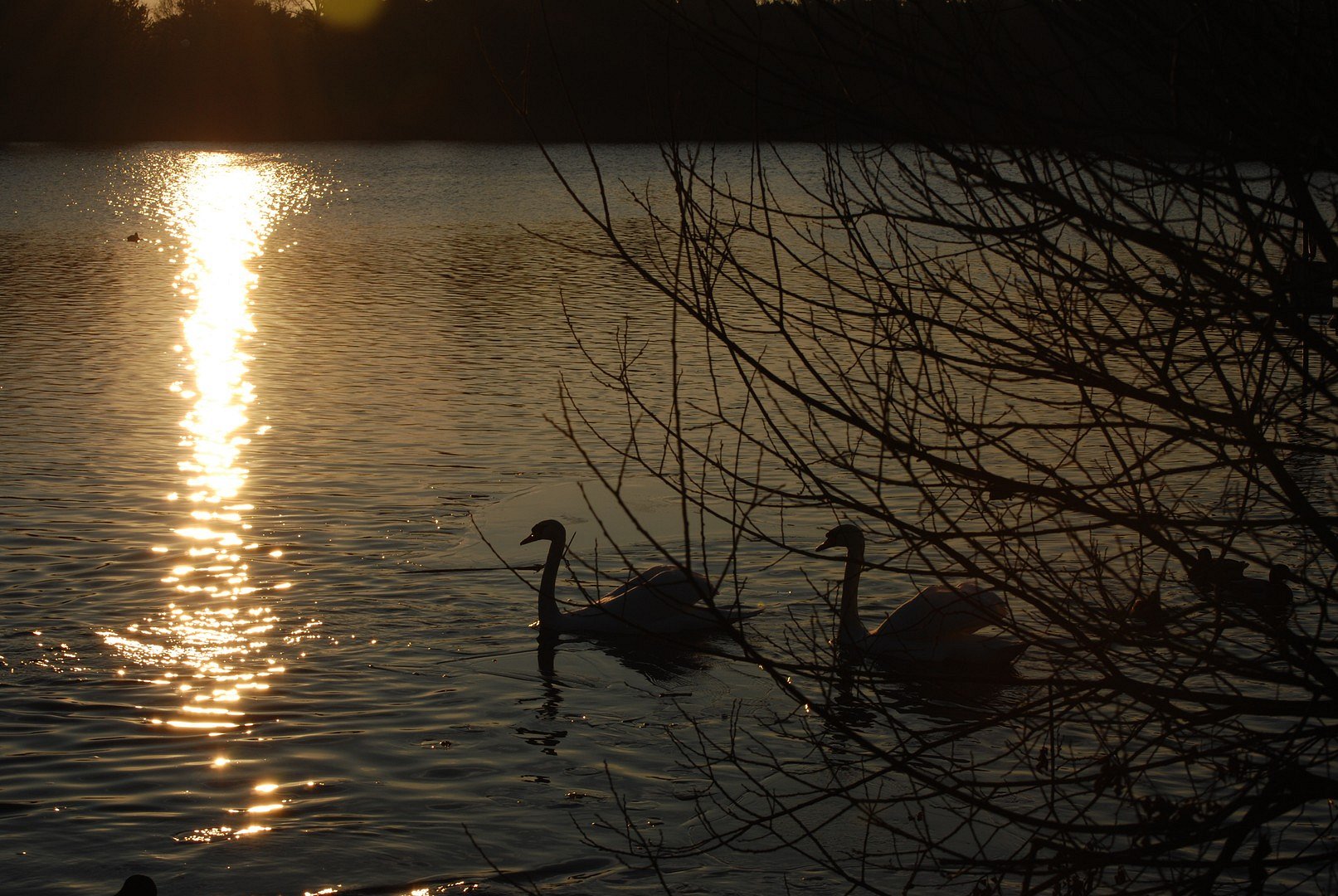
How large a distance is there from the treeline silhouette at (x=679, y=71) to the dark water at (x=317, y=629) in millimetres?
1586

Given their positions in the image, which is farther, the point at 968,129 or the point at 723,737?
the point at 723,737

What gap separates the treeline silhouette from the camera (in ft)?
10.7

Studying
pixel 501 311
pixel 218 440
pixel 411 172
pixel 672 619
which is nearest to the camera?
pixel 672 619

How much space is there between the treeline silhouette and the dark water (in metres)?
1.59

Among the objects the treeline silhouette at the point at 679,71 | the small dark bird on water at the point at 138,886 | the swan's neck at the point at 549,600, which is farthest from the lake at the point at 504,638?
the small dark bird on water at the point at 138,886

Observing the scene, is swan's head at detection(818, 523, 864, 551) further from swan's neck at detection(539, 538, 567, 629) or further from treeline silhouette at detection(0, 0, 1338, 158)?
treeline silhouette at detection(0, 0, 1338, 158)

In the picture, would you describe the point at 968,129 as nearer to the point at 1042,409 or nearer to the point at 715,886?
the point at 715,886

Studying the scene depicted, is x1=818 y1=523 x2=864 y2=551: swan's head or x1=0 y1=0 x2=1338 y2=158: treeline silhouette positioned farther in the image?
x1=818 y1=523 x2=864 y2=551: swan's head

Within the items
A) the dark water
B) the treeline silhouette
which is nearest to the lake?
the dark water

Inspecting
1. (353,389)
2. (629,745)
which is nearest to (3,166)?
(353,389)

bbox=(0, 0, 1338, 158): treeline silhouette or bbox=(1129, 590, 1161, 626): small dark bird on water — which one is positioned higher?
bbox=(0, 0, 1338, 158): treeline silhouette

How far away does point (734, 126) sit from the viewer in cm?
422

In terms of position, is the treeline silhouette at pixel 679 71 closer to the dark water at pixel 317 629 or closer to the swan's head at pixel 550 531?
the dark water at pixel 317 629

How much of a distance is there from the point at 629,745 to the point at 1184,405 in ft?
16.7
